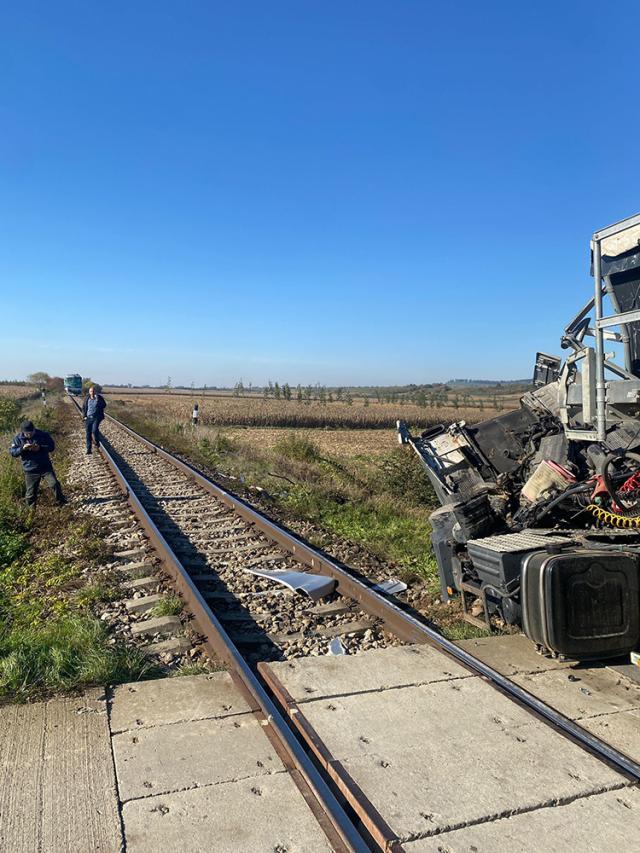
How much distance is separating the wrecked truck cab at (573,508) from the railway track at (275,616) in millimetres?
557

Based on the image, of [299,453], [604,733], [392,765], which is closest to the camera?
[392,765]

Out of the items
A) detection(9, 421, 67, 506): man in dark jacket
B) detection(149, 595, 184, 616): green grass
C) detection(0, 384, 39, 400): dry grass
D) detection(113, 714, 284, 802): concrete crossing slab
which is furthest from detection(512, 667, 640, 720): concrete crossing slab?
detection(0, 384, 39, 400): dry grass

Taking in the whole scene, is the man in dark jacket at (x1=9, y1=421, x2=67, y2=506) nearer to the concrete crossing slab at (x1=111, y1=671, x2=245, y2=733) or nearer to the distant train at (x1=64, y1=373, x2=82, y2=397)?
the concrete crossing slab at (x1=111, y1=671, x2=245, y2=733)

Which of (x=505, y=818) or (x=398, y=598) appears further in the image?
(x=398, y=598)

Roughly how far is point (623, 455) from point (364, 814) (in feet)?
10.6

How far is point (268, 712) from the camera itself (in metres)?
4.03

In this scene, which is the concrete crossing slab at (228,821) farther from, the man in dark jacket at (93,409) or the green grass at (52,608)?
the man in dark jacket at (93,409)

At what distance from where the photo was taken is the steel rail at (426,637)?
12.0 feet

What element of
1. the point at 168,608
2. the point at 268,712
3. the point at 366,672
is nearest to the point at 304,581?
the point at 168,608

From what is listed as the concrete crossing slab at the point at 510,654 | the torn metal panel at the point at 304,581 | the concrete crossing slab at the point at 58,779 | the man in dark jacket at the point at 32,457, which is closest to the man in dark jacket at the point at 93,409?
the man in dark jacket at the point at 32,457

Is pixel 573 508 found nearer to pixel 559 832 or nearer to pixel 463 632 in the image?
pixel 463 632

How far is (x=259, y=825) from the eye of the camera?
3057mm

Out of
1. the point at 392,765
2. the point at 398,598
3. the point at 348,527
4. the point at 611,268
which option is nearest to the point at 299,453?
the point at 348,527

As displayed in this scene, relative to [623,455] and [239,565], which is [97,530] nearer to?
[239,565]
